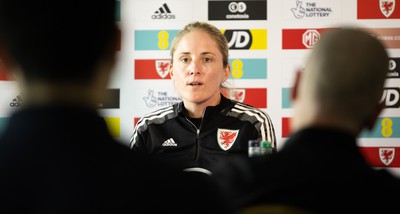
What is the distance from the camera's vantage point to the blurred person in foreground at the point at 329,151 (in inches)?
36.2

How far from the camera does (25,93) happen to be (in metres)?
0.71

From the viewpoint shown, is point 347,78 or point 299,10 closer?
point 347,78

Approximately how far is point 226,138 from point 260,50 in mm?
1857

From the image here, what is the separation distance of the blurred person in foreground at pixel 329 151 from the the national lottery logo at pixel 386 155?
140 inches

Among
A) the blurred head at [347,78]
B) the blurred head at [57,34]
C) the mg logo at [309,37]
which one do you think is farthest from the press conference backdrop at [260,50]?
the blurred head at [57,34]

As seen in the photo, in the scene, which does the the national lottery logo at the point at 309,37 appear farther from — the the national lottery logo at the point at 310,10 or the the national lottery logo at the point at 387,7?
the the national lottery logo at the point at 387,7

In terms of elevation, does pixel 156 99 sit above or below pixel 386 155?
above

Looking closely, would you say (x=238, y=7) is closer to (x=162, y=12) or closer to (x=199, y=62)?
(x=162, y=12)

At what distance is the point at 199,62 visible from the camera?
288 cm

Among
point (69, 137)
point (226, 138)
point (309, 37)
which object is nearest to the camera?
point (69, 137)

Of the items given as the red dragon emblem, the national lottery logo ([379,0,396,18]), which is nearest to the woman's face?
the red dragon emblem

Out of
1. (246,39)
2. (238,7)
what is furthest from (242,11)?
(246,39)

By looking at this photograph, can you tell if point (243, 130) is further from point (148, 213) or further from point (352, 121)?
point (148, 213)

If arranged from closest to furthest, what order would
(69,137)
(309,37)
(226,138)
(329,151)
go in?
(69,137), (329,151), (226,138), (309,37)
